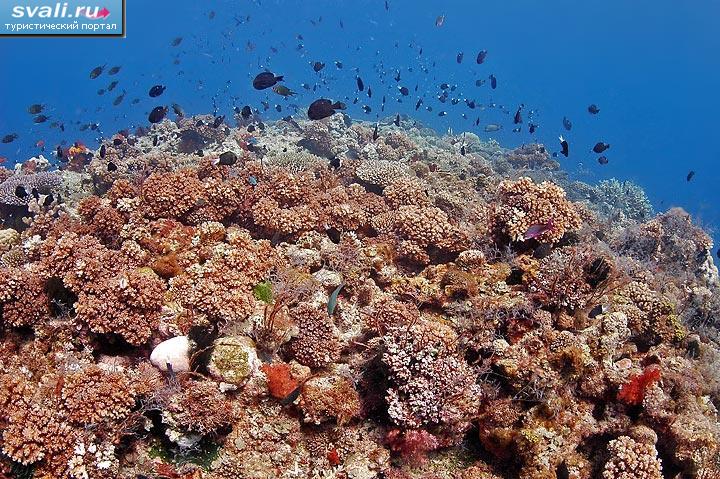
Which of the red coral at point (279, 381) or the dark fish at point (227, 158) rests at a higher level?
the dark fish at point (227, 158)

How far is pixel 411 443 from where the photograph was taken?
5.68 meters

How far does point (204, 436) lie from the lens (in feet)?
17.1

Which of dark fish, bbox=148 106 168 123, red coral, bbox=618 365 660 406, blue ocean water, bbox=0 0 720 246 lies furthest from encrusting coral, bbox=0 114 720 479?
blue ocean water, bbox=0 0 720 246

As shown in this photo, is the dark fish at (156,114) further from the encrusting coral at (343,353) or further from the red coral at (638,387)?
the red coral at (638,387)

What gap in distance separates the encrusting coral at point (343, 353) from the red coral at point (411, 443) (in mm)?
31

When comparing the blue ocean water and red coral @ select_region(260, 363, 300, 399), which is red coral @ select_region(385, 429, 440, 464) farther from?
the blue ocean water

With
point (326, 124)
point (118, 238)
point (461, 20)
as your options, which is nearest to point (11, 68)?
point (461, 20)

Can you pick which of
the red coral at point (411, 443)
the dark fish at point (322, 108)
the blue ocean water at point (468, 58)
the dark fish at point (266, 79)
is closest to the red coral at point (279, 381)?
the red coral at point (411, 443)

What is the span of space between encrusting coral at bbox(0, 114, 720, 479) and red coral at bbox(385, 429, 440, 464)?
0.03 m

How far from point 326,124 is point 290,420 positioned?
1812 cm

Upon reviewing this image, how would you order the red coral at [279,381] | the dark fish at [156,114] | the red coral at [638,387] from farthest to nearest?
the dark fish at [156,114] < the red coral at [638,387] < the red coral at [279,381]

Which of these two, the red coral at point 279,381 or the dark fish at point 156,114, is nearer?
the red coral at point 279,381
